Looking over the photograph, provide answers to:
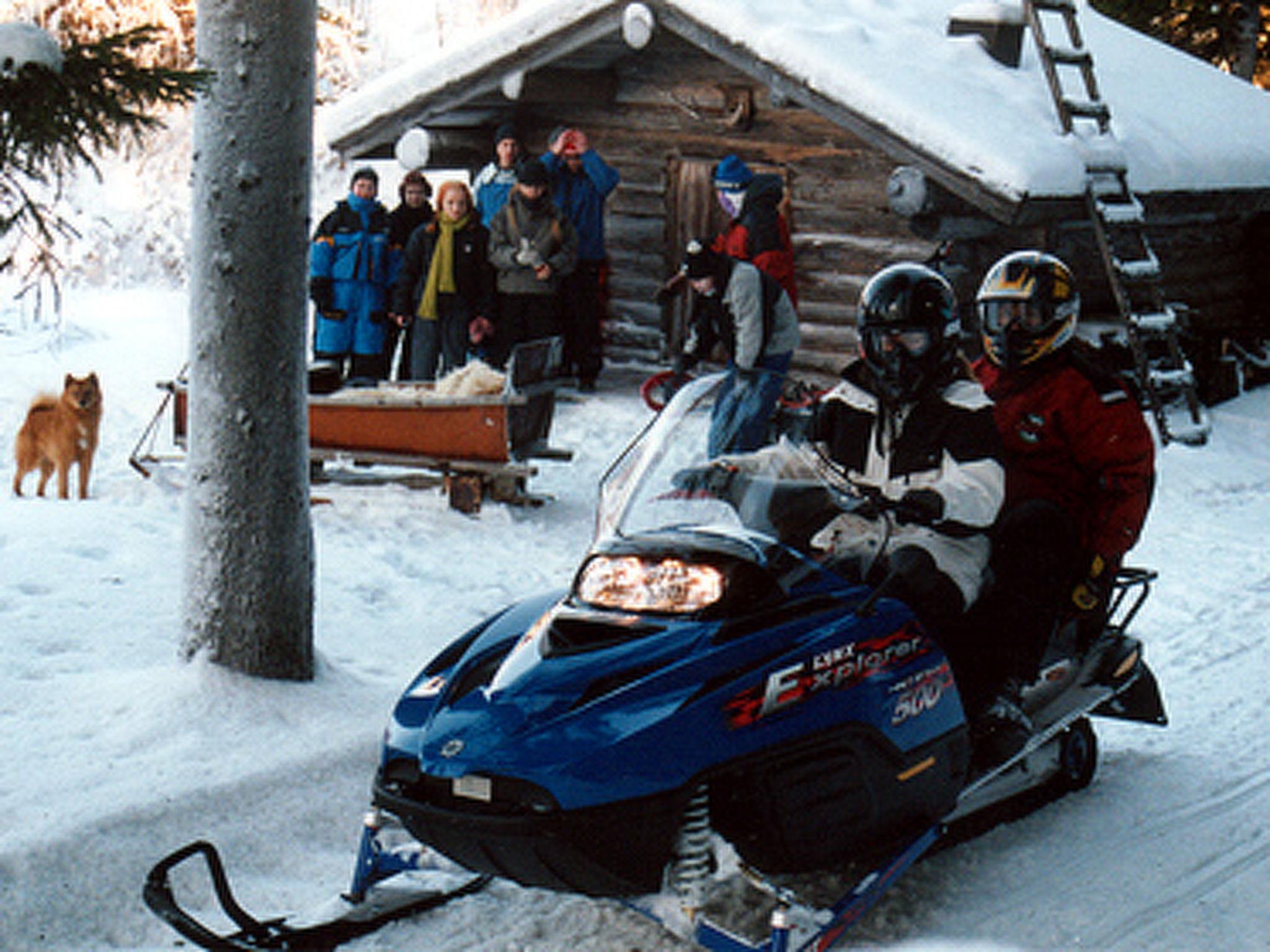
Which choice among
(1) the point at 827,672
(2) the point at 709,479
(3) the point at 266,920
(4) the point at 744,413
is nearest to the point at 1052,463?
(4) the point at 744,413

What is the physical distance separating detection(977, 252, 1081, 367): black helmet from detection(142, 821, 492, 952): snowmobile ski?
2.73 meters

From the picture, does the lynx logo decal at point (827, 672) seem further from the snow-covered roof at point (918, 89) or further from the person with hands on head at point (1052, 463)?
the snow-covered roof at point (918, 89)

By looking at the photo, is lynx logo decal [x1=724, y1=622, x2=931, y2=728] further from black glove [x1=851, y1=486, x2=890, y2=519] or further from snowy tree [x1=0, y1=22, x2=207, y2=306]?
→ snowy tree [x1=0, y1=22, x2=207, y2=306]

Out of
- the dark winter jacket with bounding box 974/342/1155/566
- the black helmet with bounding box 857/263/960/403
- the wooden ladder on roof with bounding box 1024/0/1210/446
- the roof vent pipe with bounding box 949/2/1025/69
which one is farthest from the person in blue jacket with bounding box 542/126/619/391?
the black helmet with bounding box 857/263/960/403

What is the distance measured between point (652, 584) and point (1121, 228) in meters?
9.60

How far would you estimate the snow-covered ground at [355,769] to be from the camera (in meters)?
4.14

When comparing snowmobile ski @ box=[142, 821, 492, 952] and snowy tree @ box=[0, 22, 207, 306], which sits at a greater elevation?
snowy tree @ box=[0, 22, 207, 306]

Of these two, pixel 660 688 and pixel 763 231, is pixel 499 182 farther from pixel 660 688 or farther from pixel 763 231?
pixel 660 688

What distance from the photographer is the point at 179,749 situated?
16.0 feet

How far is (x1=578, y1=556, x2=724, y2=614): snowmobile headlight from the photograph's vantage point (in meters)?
3.77

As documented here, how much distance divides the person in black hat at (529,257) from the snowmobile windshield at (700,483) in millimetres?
6965

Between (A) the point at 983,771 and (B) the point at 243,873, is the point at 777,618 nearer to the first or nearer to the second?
(A) the point at 983,771

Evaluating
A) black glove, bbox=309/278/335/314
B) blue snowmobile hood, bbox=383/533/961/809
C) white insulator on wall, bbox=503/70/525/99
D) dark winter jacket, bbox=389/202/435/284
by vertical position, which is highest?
white insulator on wall, bbox=503/70/525/99

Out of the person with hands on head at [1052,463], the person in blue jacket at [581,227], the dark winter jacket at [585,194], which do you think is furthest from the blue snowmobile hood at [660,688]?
the dark winter jacket at [585,194]
